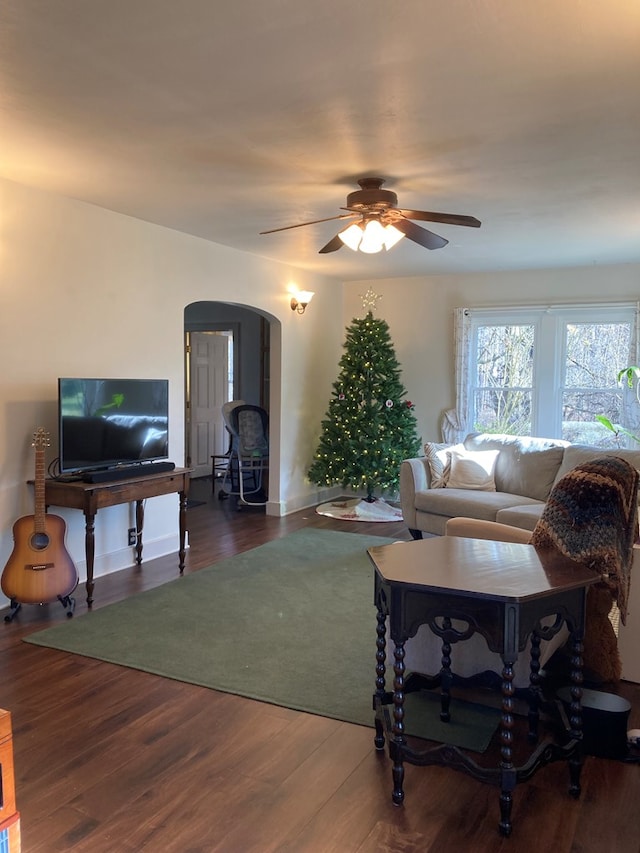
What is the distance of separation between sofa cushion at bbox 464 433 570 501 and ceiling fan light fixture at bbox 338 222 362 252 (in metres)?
2.69

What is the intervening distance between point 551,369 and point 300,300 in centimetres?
269

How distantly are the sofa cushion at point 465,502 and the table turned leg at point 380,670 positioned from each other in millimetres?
2869

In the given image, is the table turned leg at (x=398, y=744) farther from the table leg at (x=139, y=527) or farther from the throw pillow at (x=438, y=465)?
the throw pillow at (x=438, y=465)

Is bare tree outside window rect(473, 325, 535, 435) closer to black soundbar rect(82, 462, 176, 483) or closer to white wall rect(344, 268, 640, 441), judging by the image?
white wall rect(344, 268, 640, 441)

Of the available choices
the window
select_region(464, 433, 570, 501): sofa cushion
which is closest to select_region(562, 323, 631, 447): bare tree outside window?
the window

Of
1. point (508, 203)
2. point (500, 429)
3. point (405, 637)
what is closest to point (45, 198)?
point (508, 203)

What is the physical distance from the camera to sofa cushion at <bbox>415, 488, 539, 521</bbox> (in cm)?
537

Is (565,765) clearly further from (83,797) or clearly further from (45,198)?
(45,198)

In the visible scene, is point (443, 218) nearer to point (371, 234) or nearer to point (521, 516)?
point (371, 234)

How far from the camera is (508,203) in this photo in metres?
4.39

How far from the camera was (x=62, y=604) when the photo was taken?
4.19 metres

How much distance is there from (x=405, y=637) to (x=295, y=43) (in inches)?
79.8

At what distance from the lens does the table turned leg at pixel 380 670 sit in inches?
100

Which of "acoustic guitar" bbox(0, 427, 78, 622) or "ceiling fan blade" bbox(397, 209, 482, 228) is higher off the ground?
"ceiling fan blade" bbox(397, 209, 482, 228)
